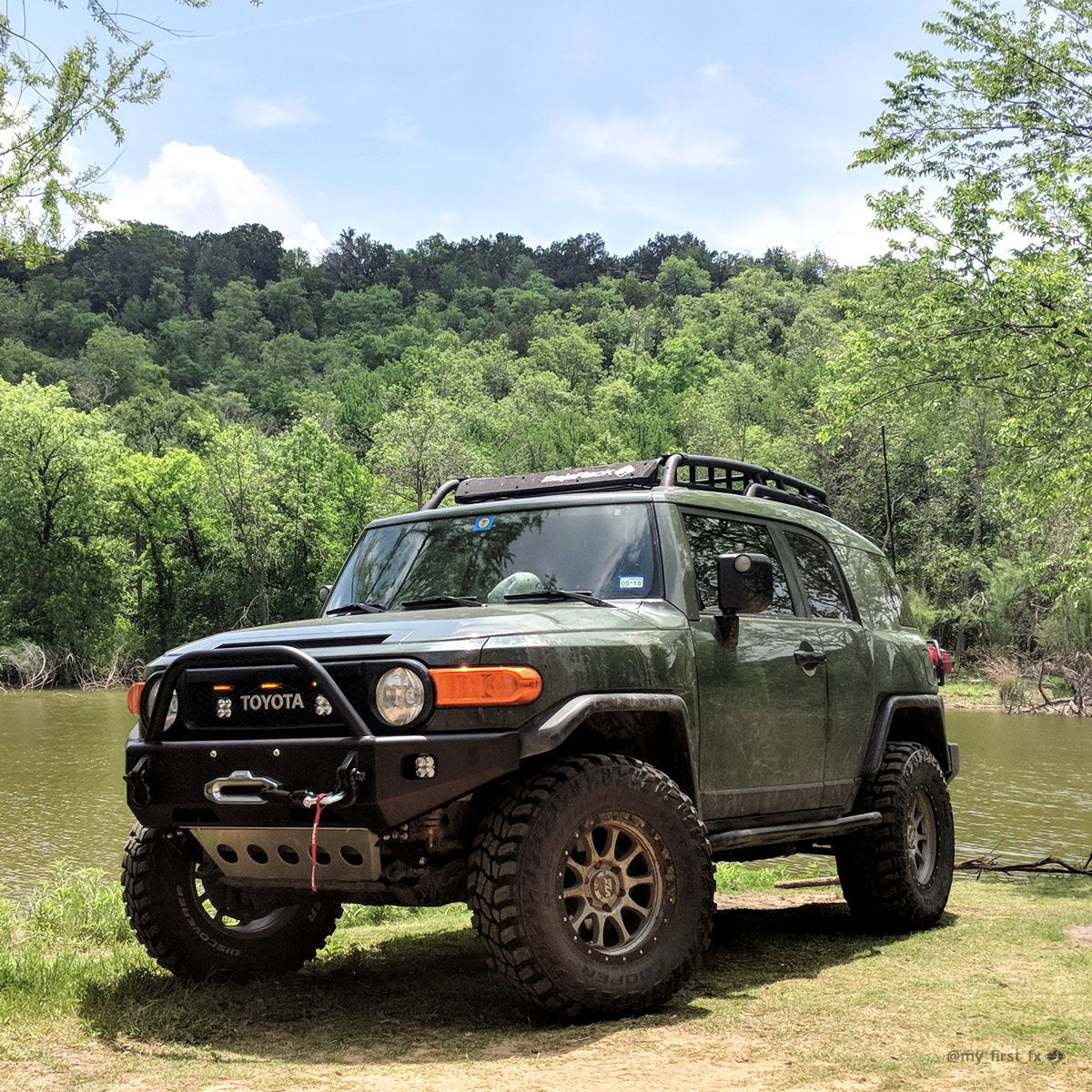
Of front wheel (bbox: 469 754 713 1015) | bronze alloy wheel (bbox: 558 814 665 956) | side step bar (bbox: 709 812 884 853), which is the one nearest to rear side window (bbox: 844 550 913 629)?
side step bar (bbox: 709 812 884 853)

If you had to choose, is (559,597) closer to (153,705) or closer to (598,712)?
(598,712)

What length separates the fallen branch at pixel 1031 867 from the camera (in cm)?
1096

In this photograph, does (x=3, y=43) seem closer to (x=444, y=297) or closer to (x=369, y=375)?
(x=369, y=375)

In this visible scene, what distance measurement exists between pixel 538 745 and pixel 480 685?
318 mm

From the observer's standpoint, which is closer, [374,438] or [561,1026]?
[561,1026]

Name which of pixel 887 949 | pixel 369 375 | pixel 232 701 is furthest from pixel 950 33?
pixel 369 375

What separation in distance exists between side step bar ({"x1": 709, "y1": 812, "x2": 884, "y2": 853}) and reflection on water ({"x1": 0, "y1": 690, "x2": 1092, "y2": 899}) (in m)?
6.14

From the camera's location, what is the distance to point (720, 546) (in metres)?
6.83

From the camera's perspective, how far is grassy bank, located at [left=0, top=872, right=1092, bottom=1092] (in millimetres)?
4504

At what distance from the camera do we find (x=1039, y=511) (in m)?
16.2

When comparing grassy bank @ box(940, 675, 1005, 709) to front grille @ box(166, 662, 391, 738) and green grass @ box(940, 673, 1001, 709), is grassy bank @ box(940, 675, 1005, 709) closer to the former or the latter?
green grass @ box(940, 673, 1001, 709)

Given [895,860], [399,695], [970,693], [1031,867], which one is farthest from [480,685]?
[970,693]

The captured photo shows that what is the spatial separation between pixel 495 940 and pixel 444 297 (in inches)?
6940

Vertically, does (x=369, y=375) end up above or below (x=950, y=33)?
above
